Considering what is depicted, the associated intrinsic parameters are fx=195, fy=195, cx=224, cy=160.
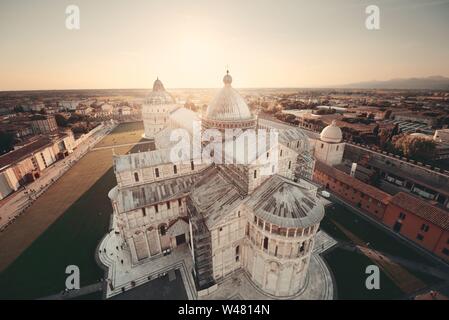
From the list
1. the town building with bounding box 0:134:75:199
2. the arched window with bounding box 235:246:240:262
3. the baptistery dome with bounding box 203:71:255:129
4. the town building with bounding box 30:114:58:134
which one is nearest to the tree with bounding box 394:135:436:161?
the baptistery dome with bounding box 203:71:255:129

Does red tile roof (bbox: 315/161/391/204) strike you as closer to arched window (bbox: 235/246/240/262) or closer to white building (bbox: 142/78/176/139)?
arched window (bbox: 235/246/240/262)

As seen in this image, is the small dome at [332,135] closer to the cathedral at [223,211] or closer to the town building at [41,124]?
the cathedral at [223,211]

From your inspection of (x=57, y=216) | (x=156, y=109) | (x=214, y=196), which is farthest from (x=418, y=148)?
(x=156, y=109)

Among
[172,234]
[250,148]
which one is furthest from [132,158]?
[250,148]

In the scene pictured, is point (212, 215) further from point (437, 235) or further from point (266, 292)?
point (437, 235)

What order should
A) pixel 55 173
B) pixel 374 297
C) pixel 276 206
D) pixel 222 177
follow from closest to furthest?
pixel 276 206
pixel 374 297
pixel 222 177
pixel 55 173

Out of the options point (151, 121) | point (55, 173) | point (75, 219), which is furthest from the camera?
point (151, 121)

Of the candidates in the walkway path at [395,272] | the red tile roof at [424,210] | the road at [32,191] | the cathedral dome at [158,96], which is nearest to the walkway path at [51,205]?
the road at [32,191]
